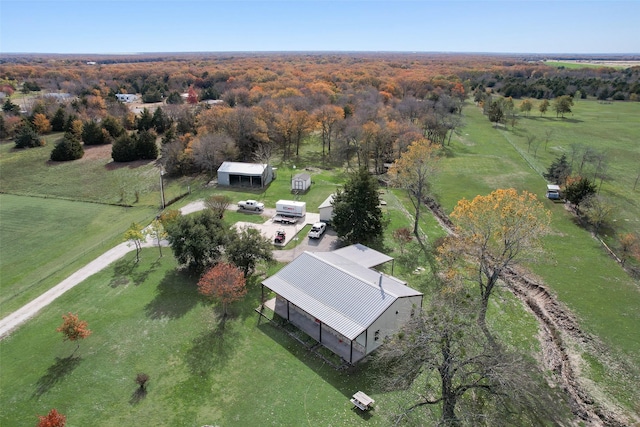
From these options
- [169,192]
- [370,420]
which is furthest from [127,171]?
[370,420]

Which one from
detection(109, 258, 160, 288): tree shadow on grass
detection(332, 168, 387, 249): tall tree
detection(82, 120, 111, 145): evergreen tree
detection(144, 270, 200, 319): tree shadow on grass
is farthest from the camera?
detection(82, 120, 111, 145): evergreen tree

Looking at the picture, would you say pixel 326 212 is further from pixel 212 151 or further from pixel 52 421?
pixel 52 421

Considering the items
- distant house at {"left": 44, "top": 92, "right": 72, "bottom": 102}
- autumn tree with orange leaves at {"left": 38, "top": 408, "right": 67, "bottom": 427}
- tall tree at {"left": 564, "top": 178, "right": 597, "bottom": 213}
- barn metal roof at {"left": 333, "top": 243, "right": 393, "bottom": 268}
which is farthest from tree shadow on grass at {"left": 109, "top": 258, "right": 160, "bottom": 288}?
distant house at {"left": 44, "top": 92, "right": 72, "bottom": 102}

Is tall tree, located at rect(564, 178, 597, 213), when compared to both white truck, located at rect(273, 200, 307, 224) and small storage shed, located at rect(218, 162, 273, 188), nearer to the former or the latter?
white truck, located at rect(273, 200, 307, 224)

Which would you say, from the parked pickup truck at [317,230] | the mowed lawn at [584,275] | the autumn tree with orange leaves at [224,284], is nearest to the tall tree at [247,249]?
the autumn tree with orange leaves at [224,284]

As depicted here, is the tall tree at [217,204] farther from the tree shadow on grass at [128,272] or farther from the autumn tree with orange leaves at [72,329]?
the autumn tree with orange leaves at [72,329]

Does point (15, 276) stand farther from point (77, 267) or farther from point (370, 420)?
point (370, 420)

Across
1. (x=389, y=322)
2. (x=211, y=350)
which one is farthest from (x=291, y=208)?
(x=389, y=322)
